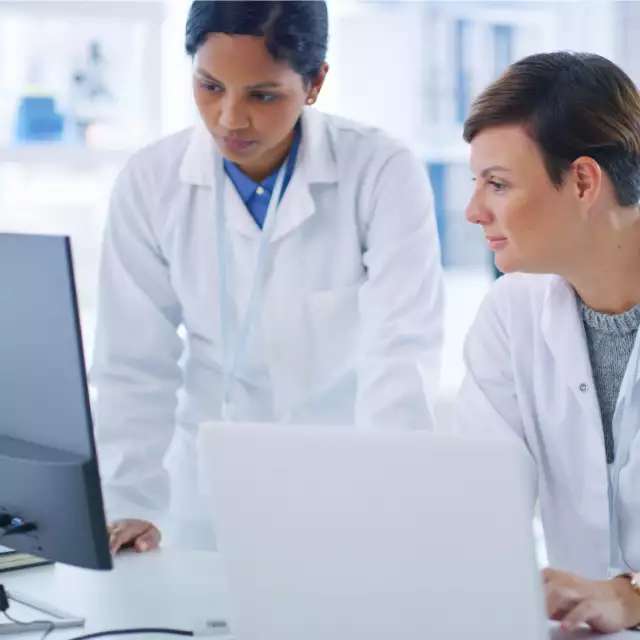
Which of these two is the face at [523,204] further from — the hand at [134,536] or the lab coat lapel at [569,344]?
the hand at [134,536]

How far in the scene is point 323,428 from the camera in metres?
1.00

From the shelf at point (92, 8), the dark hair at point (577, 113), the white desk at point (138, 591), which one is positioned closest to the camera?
the white desk at point (138, 591)

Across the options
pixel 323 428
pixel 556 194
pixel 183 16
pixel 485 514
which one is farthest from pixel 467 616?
pixel 183 16

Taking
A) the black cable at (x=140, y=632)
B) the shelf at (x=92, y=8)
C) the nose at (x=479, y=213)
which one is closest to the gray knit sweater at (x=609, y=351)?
the nose at (x=479, y=213)

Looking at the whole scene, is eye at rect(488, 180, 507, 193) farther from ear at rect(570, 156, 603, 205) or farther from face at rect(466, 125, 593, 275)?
ear at rect(570, 156, 603, 205)

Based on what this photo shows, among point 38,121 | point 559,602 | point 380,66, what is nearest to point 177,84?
point 38,121

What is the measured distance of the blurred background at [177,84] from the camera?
3.28m

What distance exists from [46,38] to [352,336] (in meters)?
1.72

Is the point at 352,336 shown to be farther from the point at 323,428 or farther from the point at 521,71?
the point at 323,428

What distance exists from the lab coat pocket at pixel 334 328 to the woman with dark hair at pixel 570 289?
396mm

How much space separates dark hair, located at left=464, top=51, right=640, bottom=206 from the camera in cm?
156

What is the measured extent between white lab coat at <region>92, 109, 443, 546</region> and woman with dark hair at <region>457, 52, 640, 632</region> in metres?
0.27

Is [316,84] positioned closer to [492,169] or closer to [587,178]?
[492,169]

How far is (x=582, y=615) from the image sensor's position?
1.24 meters
